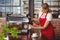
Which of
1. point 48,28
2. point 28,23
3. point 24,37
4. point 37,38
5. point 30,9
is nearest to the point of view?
point 24,37

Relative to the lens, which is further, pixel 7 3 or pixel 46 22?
pixel 7 3

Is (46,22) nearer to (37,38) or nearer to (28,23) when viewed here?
(28,23)

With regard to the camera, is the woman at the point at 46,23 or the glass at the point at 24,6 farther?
the glass at the point at 24,6

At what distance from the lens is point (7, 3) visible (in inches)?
180

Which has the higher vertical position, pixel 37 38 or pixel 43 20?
pixel 43 20

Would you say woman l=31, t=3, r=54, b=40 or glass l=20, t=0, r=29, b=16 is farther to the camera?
glass l=20, t=0, r=29, b=16

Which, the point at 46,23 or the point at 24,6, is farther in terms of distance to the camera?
the point at 24,6

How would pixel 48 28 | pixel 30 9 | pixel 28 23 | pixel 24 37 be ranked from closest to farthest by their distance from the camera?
pixel 24 37, pixel 28 23, pixel 48 28, pixel 30 9

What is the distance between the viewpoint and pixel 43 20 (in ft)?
9.27

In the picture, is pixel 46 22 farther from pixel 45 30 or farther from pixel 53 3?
pixel 53 3

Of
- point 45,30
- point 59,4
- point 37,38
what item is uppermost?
point 59,4

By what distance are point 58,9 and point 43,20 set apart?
1.86 metres

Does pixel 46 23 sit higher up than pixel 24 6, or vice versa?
A: pixel 24 6

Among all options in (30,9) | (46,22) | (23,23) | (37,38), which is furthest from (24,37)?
(30,9)
